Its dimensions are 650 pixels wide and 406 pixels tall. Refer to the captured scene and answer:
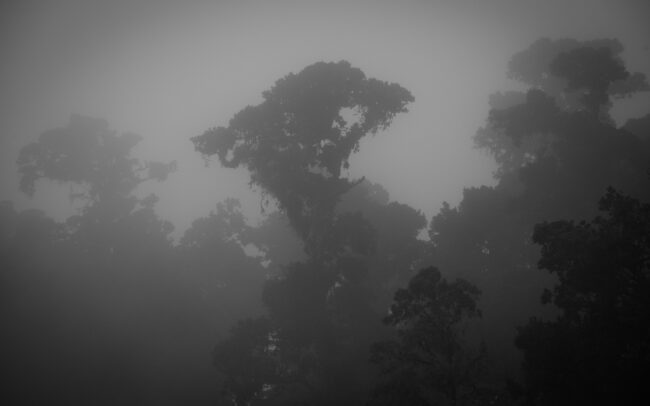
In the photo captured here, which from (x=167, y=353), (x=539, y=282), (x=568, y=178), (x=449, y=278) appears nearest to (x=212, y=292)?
(x=167, y=353)

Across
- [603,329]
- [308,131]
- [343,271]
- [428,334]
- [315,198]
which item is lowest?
[603,329]

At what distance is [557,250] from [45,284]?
46.6 m

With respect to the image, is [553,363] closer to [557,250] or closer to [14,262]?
[557,250]

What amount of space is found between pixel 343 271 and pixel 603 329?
15197 mm

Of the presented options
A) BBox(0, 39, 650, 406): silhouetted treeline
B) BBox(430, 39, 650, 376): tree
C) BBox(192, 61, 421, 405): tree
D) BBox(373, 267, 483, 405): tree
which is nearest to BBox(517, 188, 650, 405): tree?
BBox(0, 39, 650, 406): silhouetted treeline

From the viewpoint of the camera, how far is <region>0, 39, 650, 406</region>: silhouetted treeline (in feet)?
44.9

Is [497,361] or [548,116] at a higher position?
[548,116]

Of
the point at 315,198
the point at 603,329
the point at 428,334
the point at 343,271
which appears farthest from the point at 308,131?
the point at 603,329

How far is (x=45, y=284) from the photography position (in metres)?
40.6

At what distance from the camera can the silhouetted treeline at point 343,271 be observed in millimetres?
13695

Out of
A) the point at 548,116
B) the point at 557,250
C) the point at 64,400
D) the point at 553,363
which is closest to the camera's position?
the point at 553,363

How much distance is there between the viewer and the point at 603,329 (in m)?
13.1

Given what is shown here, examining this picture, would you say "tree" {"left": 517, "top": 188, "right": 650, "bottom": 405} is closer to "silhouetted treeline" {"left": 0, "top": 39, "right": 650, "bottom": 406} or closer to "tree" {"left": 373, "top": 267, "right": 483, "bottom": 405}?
"silhouetted treeline" {"left": 0, "top": 39, "right": 650, "bottom": 406}

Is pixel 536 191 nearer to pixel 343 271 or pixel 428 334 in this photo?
pixel 343 271
